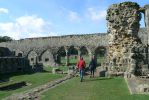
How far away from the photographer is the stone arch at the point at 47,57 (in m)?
49.1

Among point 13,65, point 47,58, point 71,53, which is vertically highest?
point 71,53

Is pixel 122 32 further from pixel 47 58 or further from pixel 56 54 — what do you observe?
pixel 47 58

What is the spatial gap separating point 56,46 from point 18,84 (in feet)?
97.5

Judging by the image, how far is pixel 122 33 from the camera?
2075cm

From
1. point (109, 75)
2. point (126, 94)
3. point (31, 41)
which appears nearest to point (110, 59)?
point (109, 75)

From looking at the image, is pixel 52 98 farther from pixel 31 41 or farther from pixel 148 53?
pixel 31 41

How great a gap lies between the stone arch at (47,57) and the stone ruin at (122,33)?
28.0 meters

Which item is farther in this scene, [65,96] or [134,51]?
[134,51]

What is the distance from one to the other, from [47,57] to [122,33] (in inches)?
1201

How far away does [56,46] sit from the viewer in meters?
49.6

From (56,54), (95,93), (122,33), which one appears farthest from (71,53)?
(95,93)

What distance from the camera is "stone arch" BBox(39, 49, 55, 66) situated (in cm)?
4912

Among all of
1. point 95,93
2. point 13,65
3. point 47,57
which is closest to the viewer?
point 95,93

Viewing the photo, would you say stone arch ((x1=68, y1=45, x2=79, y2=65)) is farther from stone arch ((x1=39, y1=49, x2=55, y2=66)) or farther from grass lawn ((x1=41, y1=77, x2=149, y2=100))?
grass lawn ((x1=41, y1=77, x2=149, y2=100))
